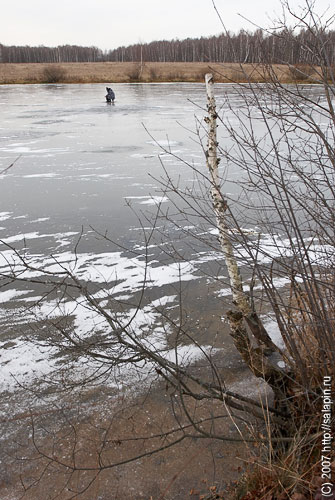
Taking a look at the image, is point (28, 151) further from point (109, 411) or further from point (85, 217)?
point (109, 411)

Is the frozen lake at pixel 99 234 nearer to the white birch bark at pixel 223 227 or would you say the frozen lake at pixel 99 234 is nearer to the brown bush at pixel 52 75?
the white birch bark at pixel 223 227

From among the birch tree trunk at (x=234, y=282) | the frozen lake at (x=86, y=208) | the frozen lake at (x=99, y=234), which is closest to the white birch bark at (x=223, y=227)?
the birch tree trunk at (x=234, y=282)

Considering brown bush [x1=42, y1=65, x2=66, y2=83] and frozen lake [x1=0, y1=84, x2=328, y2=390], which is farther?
brown bush [x1=42, y1=65, x2=66, y2=83]

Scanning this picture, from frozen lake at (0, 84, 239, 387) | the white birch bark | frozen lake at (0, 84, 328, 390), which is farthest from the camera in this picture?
frozen lake at (0, 84, 239, 387)

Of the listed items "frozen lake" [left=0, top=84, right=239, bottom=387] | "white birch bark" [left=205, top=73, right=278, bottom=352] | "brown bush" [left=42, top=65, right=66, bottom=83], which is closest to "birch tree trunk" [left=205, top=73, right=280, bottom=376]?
"white birch bark" [left=205, top=73, right=278, bottom=352]

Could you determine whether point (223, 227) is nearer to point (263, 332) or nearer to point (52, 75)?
point (263, 332)

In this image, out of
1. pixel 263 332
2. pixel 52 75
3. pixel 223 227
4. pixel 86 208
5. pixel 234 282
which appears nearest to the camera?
pixel 223 227

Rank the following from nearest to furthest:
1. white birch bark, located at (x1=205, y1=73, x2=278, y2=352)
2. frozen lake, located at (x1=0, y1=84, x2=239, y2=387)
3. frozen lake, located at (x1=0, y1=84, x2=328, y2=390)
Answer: white birch bark, located at (x1=205, y1=73, x2=278, y2=352) → frozen lake, located at (x1=0, y1=84, x2=328, y2=390) → frozen lake, located at (x1=0, y1=84, x2=239, y2=387)

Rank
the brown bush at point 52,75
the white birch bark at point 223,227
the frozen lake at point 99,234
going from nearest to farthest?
1. the white birch bark at point 223,227
2. the frozen lake at point 99,234
3. the brown bush at point 52,75

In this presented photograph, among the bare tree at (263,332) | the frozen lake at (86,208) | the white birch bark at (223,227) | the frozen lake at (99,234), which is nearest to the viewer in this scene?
the bare tree at (263,332)

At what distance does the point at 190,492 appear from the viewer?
11.8 ft

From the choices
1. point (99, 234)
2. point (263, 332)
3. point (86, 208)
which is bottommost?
point (263, 332)

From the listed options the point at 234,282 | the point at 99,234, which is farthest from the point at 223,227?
the point at 99,234

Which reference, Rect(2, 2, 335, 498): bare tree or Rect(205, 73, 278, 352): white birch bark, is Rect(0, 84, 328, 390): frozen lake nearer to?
Rect(205, 73, 278, 352): white birch bark
